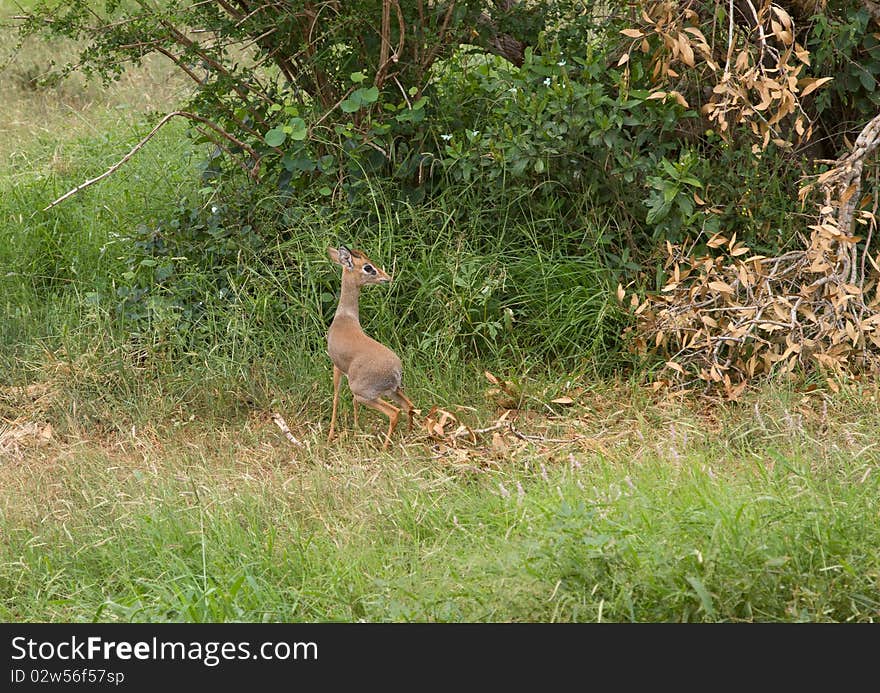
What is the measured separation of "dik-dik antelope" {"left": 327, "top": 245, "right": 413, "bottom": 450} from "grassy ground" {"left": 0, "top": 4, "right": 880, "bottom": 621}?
16 cm

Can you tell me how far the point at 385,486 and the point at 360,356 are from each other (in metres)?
0.79

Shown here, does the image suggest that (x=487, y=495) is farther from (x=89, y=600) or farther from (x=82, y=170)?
(x=82, y=170)

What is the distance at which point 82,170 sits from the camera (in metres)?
7.90

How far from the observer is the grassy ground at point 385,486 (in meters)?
3.38

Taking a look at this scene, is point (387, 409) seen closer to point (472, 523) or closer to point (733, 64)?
point (472, 523)

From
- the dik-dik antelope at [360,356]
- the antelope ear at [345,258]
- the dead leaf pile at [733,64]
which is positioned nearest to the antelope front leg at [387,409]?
the dik-dik antelope at [360,356]

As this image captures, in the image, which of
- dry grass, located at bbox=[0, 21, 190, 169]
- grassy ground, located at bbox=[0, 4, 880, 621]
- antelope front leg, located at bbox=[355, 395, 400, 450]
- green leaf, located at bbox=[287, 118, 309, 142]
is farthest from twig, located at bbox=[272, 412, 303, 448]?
dry grass, located at bbox=[0, 21, 190, 169]

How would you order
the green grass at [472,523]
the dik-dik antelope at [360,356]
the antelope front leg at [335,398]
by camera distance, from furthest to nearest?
the antelope front leg at [335,398] < the dik-dik antelope at [360,356] < the green grass at [472,523]

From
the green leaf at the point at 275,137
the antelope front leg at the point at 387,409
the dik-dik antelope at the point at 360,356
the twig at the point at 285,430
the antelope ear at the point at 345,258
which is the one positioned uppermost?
the green leaf at the point at 275,137

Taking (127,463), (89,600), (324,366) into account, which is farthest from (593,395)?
(89,600)

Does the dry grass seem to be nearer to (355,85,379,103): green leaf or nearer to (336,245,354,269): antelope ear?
(355,85,379,103): green leaf

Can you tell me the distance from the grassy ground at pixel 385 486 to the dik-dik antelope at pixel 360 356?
159 mm

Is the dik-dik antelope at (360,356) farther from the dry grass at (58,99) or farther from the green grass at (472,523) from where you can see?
the dry grass at (58,99)

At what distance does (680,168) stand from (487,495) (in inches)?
83.0
